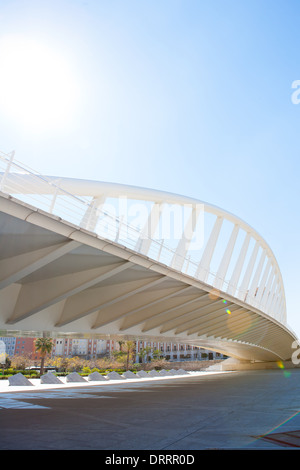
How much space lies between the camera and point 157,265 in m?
11.9

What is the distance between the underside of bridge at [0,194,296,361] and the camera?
29.8 ft

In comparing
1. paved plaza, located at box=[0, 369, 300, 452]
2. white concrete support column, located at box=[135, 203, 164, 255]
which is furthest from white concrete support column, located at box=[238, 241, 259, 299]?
paved plaza, located at box=[0, 369, 300, 452]

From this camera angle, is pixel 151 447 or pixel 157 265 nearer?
pixel 151 447

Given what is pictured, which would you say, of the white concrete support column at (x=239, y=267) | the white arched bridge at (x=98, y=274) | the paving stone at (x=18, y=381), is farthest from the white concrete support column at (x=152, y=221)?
the paving stone at (x=18, y=381)

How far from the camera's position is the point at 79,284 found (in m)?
12.7

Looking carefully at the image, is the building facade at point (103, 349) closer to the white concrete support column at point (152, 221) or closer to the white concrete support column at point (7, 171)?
the white concrete support column at point (152, 221)

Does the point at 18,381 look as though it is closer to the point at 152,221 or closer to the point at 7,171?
the point at 152,221

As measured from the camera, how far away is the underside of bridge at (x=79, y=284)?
29.8 feet

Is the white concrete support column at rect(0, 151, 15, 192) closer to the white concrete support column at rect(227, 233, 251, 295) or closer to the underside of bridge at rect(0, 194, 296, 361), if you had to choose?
the underside of bridge at rect(0, 194, 296, 361)

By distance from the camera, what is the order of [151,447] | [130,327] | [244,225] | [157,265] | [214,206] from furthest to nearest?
1. [244,225]
2. [214,206]
3. [130,327]
4. [157,265]
5. [151,447]

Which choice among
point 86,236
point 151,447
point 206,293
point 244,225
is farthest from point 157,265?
point 244,225

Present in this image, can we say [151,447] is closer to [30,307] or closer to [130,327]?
[30,307]

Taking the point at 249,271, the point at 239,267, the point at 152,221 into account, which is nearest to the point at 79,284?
the point at 152,221
